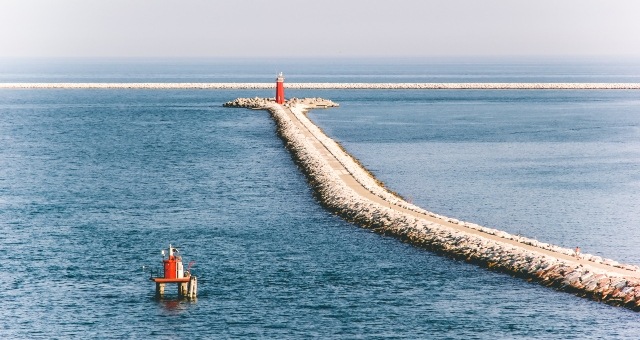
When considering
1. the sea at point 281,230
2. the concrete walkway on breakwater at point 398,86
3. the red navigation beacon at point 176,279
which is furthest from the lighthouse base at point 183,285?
the concrete walkway on breakwater at point 398,86

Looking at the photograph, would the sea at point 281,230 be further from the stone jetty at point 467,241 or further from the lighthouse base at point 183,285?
the stone jetty at point 467,241

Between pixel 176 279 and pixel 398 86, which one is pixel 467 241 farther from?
pixel 398 86

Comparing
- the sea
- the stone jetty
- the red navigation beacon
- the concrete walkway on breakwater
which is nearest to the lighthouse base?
the red navigation beacon

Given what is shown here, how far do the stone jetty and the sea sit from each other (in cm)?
62

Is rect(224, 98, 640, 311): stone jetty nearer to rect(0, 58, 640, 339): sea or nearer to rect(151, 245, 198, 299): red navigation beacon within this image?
rect(0, 58, 640, 339): sea

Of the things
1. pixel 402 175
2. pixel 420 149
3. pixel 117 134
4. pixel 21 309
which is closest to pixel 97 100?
pixel 117 134

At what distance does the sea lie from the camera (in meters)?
30.7

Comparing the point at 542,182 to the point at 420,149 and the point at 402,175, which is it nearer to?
the point at 402,175

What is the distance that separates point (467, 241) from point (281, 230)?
8126 mm

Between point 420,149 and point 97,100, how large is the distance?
8213 cm

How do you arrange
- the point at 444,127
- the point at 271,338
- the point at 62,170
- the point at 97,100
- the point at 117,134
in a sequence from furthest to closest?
the point at 97,100 < the point at 444,127 < the point at 117,134 < the point at 62,170 < the point at 271,338

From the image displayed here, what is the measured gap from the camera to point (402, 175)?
6247cm

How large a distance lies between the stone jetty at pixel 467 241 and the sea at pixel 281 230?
0.62 m

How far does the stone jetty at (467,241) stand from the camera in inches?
1308
